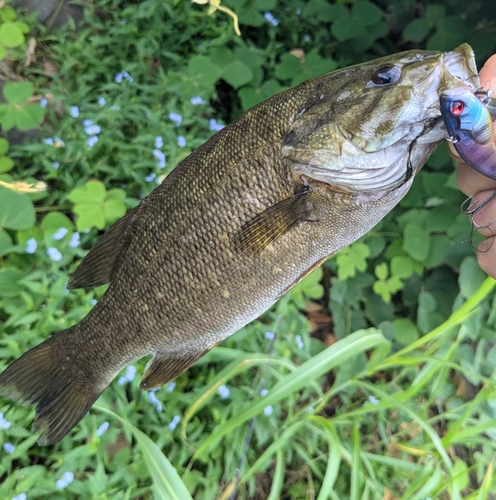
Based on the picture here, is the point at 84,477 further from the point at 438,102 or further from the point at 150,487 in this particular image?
the point at 438,102

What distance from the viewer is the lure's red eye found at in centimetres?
80

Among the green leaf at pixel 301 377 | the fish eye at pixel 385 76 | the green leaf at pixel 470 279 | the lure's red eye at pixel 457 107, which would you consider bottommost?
the green leaf at pixel 470 279

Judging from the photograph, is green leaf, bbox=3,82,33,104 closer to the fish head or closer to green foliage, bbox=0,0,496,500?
green foliage, bbox=0,0,496,500

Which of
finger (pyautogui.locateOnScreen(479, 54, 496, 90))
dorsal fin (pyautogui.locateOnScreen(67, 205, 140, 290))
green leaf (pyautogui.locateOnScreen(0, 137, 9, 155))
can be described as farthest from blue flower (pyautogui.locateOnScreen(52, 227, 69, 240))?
finger (pyautogui.locateOnScreen(479, 54, 496, 90))

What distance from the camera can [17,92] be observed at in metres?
1.75

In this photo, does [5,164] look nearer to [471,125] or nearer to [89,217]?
[89,217]

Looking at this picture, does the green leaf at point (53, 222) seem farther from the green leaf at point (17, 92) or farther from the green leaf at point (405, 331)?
the green leaf at point (405, 331)

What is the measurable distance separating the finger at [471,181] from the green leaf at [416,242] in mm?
789

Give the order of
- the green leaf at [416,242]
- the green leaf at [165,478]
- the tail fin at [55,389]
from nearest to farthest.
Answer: the green leaf at [165,478], the tail fin at [55,389], the green leaf at [416,242]

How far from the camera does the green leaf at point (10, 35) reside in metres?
1.83

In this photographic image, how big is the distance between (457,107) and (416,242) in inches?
50.0

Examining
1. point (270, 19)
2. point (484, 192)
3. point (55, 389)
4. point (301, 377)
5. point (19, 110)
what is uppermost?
point (19, 110)

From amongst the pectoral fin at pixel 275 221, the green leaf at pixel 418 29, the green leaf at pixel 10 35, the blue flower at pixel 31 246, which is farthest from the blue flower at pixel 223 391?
the green leaf at pixel 418 29

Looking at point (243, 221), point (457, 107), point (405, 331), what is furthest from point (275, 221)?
point (405, 331)
